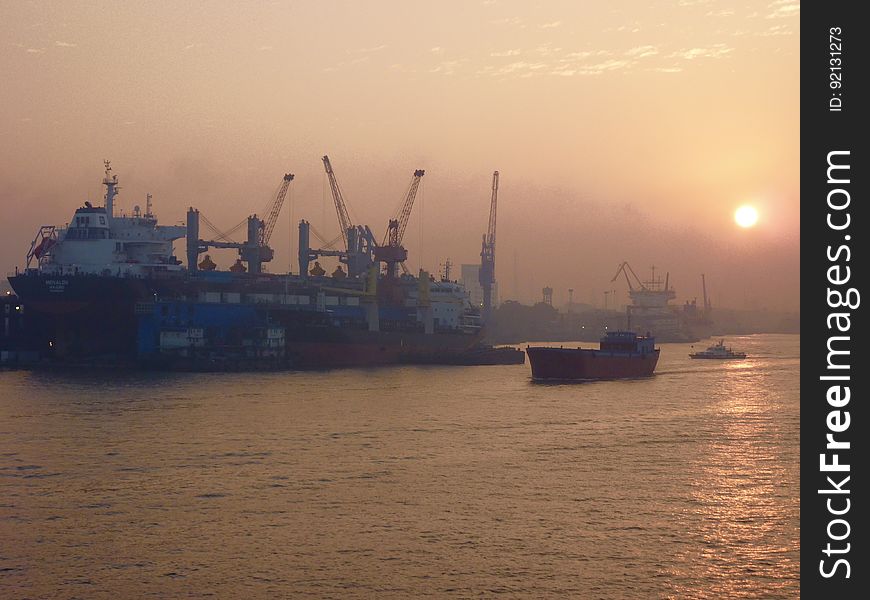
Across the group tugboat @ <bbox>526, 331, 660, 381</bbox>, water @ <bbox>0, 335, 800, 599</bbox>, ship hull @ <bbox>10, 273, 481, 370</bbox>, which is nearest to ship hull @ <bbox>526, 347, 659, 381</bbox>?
tugboat @ <bbox>526, 331, 660, 381</bbox>

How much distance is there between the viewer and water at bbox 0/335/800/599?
2311 cm

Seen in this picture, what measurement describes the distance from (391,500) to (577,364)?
5568 cm

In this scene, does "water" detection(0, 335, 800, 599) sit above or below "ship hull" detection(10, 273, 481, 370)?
below

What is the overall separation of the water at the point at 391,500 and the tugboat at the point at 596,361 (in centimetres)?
2380

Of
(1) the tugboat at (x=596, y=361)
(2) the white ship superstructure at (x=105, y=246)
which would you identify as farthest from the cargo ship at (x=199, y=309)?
(1) the tugboat at (x=596, y=361)

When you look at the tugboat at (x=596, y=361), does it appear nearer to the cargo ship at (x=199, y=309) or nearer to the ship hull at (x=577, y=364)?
the ship hull at (x=577, y=364)

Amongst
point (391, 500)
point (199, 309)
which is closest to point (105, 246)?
point (199, 309)

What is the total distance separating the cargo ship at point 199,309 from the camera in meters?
89.5

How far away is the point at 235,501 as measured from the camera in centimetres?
3073

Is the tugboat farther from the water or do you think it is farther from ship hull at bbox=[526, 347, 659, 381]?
the water

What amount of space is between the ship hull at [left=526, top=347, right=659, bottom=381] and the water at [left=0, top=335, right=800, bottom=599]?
77.6ft

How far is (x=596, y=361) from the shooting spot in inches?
3388
